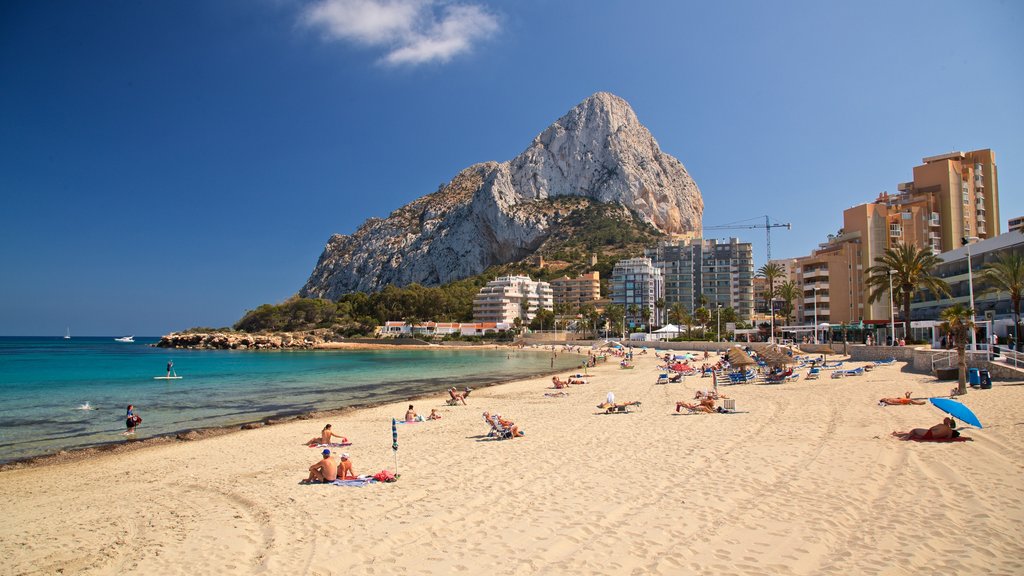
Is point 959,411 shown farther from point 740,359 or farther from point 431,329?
point 431,329

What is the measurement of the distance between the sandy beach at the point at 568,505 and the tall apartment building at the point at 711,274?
104671 mm

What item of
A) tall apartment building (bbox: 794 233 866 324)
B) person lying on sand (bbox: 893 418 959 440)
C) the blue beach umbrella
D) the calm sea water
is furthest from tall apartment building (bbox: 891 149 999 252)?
person lying on sand (bbox: 893 418 959 440)

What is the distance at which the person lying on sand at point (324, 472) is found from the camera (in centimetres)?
968

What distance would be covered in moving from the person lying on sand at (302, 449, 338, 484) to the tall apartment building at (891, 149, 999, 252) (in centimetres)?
6859

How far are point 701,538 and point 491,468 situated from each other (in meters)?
4.64

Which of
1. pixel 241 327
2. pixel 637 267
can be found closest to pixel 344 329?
pixel 241 327

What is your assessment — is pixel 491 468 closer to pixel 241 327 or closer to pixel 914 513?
pixel 914 513

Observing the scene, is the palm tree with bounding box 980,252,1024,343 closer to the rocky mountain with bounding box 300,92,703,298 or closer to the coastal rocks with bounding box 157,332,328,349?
the coastal rocks with bounding box 157,332,328,349

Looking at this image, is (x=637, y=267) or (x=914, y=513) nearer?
(x=914, y=513)

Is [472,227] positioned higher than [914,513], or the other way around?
[472,227]

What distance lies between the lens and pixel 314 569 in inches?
232

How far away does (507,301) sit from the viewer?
4872 inches

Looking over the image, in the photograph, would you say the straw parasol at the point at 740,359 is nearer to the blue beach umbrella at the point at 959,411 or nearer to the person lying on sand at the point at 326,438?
the blue beach umbrella at the point at 959,411

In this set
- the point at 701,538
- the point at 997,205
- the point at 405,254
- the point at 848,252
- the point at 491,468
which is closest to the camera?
the point at 701,538
